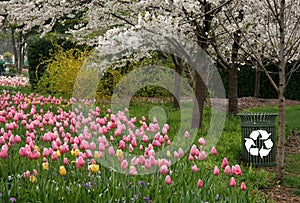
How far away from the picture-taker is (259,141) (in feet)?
21.5

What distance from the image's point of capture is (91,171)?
3.67 meters

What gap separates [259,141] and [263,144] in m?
0.07

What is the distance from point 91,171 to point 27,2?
5744 mm

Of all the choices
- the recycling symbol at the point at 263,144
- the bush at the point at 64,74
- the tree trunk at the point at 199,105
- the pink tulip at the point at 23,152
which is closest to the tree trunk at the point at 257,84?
the bush at the point at 64,74

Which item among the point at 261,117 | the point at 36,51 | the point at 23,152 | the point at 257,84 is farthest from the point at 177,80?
the point at 23,152

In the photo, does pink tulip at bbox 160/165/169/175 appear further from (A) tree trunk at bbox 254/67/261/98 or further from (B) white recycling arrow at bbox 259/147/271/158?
(A) tree trunk at bbox 254/67/261/98

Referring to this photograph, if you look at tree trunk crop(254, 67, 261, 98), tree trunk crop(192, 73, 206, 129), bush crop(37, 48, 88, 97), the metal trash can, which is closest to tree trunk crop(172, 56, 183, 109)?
tree trunk crop(192, 73, 206, 129)

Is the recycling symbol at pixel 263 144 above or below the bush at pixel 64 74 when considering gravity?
below

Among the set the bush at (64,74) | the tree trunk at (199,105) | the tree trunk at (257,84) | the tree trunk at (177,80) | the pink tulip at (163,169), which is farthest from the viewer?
the tree trunk at (257,84)

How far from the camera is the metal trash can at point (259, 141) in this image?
646cm

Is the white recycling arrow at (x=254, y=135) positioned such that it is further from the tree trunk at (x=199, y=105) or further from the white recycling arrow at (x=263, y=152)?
the tree trunk at (x=199, y=105)

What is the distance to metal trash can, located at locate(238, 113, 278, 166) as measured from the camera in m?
6.46

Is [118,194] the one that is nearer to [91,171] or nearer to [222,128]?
[91,171]

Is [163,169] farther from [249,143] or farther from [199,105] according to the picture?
[199,105]
